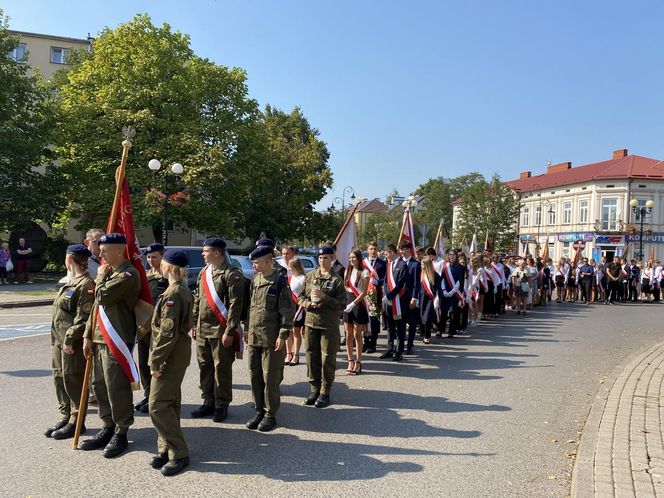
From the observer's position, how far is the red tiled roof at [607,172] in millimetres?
59281

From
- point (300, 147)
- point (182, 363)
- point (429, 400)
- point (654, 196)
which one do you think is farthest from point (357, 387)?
point (654, 196)

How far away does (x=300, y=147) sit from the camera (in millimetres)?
47438

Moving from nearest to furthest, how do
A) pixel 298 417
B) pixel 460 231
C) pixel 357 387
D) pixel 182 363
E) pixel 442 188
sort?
pixel 182 363 → pixel 298 417 → pixel 357 387 → pixel 460 231 → pixel 442 188

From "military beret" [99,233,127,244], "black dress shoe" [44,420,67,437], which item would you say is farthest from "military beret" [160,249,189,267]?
"black dress shoe" [44,420,67,437]

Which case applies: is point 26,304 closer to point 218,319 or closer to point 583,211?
point 218,319

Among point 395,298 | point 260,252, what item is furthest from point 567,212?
point 260,252

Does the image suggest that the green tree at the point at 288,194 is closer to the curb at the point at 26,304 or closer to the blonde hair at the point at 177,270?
the curb at the point at 26,304

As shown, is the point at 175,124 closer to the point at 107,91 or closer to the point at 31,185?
the point at 107,91

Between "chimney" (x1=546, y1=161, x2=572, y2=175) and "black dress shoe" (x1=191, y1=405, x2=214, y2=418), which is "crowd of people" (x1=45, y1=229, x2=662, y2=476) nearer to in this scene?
"black dress shoe" (x1=191, y1=405, x2=214, y2=418)

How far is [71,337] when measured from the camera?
17.5 feet

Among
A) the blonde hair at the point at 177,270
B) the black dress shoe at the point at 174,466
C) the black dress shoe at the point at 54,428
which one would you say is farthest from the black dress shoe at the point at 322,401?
the black dress shoe at the point at 54,428

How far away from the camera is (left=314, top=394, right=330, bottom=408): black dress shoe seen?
6680 millimetres

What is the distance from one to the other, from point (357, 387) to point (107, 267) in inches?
152

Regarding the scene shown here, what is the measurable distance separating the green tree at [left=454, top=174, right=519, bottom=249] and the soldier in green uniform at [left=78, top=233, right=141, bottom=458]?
6102cm
